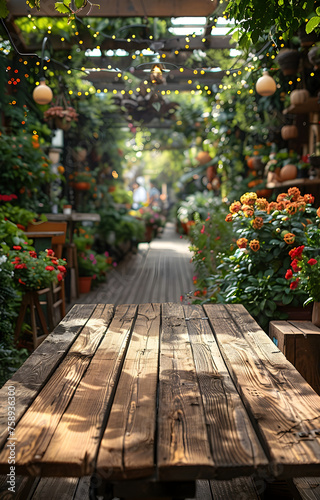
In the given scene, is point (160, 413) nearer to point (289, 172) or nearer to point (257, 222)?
point (257, 222)

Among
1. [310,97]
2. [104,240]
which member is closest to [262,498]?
[310,97]

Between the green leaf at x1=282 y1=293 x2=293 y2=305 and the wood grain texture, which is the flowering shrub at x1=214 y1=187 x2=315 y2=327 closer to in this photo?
the green leaf at x1=282 y1=293 x2=293 y2=305

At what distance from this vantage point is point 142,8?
197 inches

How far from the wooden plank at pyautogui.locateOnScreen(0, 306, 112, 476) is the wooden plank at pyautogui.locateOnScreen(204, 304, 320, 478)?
19.9 inches

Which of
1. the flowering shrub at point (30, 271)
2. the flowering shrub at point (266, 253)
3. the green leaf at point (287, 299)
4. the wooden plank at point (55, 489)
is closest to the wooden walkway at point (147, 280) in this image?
the flowering shrub at point (30, 271)

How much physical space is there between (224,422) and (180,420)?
12 cm

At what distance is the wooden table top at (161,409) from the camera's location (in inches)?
46.4

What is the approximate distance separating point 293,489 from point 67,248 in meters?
5.21

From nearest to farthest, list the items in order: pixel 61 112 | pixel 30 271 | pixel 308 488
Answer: pixel 308 488
pixel 30 271
pixel 61 112

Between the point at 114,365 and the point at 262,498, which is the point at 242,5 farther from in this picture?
the point at 262,498

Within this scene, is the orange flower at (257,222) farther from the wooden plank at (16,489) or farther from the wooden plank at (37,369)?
the wooden plank at (16,489)

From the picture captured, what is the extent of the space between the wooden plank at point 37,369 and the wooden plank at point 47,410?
0.07 feet

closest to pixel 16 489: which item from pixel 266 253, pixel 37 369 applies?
pixel 37 369

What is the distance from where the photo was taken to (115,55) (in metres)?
5.97
